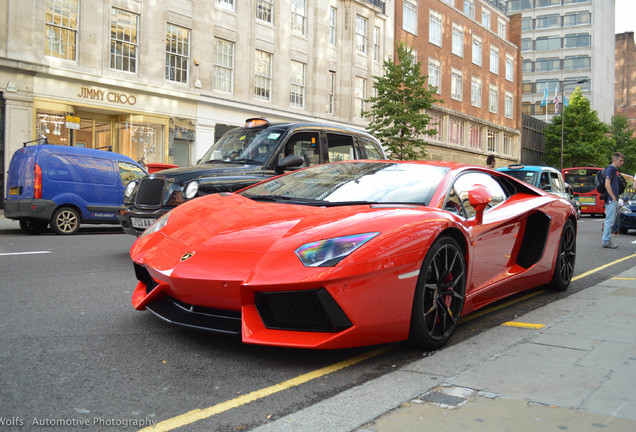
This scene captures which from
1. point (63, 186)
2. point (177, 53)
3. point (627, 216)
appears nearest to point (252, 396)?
point (63, 186)

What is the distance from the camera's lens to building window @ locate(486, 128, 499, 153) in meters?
48.5

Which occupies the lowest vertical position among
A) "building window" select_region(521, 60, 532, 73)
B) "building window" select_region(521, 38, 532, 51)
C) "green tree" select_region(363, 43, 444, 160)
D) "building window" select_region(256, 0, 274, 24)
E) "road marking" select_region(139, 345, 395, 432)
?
"road marking" select_region(139, 345, 395, 432)

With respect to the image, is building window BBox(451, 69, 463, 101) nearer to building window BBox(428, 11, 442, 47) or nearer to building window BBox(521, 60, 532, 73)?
building window BBox(428, 11, 442, 47)

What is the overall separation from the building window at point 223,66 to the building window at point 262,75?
1338 millimetres

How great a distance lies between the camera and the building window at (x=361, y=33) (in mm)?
30875

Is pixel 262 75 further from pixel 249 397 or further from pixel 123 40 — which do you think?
pixel 249 397

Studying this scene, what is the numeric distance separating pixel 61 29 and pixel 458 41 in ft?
106

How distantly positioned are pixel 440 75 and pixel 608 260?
3348 centimetres

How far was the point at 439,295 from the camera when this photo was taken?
3.67 metres

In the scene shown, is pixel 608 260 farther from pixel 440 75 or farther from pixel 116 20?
pixel 440 75

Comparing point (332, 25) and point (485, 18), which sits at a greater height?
point (485, 18)

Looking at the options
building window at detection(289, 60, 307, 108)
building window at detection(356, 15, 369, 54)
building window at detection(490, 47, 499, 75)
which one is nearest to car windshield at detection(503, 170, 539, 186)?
building window at detection(289, 60, 307, 108)

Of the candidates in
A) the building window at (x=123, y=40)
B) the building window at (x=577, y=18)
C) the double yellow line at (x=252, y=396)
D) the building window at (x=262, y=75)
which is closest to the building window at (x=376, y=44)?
the building window at (x=262, y=75)

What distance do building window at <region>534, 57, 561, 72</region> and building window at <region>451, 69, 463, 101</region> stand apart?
137 feet
